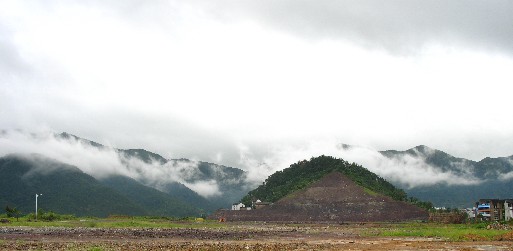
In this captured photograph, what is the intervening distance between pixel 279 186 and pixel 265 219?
42.6m

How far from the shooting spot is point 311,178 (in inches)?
6019

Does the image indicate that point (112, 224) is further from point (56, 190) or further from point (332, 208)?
point (56, 190)

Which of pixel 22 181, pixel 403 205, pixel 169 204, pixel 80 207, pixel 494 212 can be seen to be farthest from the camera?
pixel 169 204

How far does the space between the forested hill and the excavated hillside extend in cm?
1042

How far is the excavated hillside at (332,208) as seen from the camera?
114875 millimetres

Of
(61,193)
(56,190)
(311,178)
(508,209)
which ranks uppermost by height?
(311,178)

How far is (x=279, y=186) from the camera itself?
163 m

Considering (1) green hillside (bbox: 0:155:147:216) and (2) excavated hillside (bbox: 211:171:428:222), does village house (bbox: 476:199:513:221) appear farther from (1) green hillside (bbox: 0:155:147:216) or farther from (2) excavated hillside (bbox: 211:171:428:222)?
(1) green hillside (bbox: 0:155:147:216)

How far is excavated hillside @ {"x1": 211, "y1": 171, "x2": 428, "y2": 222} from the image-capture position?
377 ft

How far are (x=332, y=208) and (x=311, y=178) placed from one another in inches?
1203

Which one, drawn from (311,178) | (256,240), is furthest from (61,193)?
(256,240)

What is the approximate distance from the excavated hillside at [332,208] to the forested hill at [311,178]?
1042cm

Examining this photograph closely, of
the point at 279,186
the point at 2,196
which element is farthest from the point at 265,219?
the point at 2,196

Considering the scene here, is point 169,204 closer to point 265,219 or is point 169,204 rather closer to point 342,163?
point 342,163
